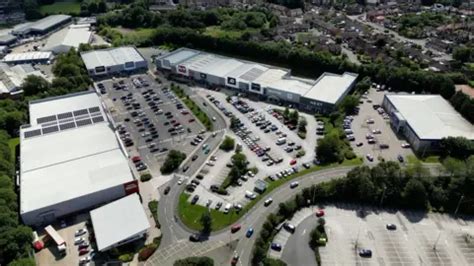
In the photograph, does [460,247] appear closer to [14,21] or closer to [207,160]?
[207,160]

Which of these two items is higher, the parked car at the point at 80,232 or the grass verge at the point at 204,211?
the grass verge at the point at 204,211

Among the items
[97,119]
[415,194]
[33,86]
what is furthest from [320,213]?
[33,86]

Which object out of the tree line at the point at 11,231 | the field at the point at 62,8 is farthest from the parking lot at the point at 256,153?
the field at the point at 62,8

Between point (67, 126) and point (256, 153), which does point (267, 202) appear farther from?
point (67, 126)

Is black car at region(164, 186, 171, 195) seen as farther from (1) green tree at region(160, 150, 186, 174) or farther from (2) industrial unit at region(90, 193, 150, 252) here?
(2) industrial unit at region(90, 193, 150, 252)

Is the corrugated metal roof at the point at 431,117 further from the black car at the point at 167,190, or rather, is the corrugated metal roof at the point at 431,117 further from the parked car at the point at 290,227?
the black car at the point at 167,190
